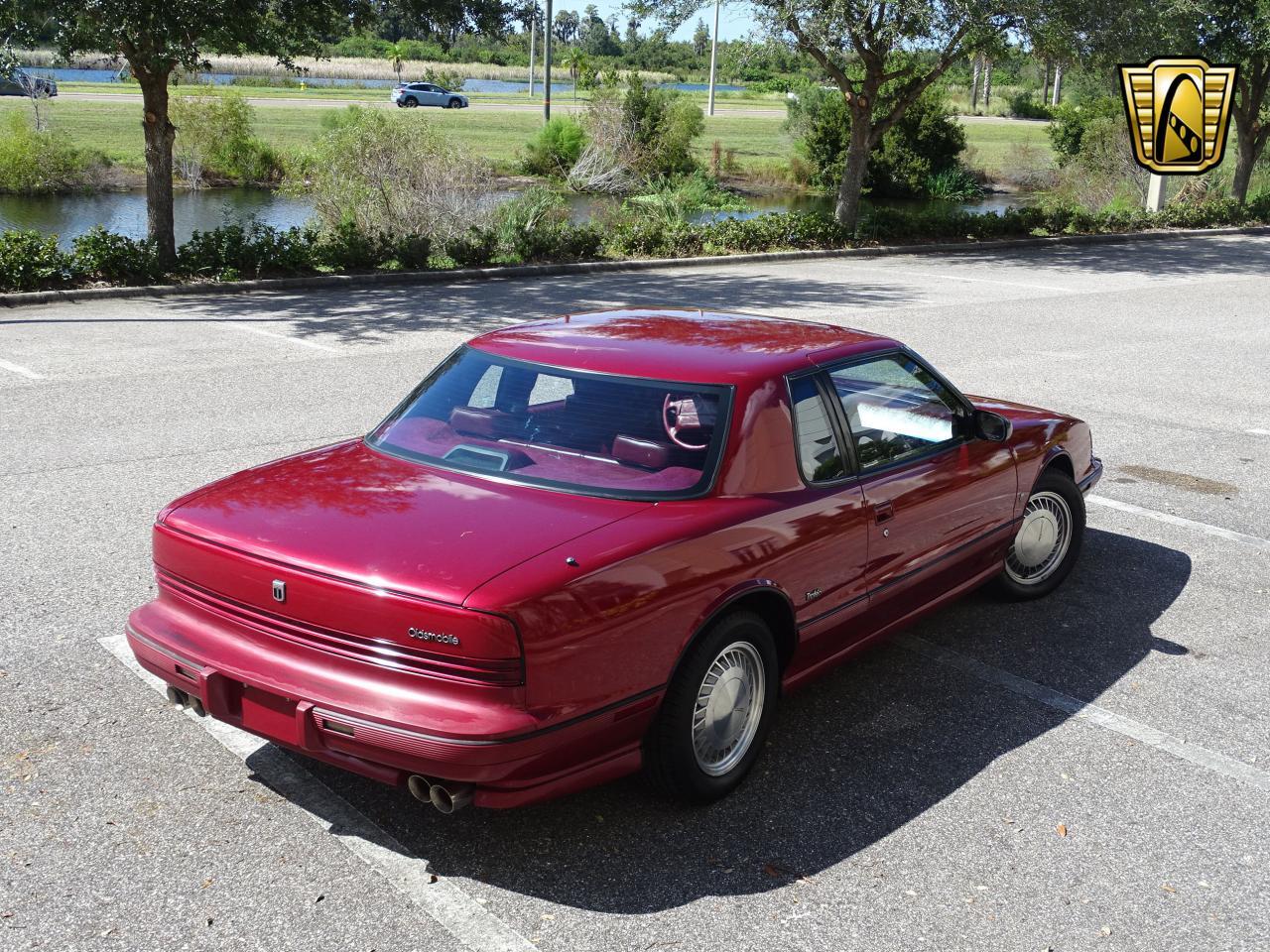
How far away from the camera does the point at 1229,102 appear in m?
29.9

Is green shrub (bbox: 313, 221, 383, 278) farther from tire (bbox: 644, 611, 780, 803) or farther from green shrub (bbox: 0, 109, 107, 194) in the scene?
green shrub (bbox: 0, 109, 107, 194)

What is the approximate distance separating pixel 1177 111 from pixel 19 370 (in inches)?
1006

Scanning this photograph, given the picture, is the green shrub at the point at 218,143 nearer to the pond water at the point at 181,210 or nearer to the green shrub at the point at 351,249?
the pond water at the point at 181,210

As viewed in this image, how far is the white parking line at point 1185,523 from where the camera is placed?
284 inches

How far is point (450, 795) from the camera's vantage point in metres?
3.49

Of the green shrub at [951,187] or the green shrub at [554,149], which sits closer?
the green shrub at [554,149]

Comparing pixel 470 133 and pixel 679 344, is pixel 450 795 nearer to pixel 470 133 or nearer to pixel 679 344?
pixel 679 344

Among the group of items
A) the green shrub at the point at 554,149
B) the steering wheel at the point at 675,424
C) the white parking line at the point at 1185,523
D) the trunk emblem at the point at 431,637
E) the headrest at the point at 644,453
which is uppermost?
the green shrub at the point at 554,149

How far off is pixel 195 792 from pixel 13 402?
680 centimetres

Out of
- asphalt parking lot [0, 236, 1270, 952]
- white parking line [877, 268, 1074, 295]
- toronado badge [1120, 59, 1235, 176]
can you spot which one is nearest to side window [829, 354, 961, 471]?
asphalt parking lot [0, 236, 1270, 952]

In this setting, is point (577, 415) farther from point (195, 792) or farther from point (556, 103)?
point (556, 103)

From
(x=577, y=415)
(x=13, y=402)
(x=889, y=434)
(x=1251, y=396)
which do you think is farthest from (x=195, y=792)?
(x=1251, y=396)

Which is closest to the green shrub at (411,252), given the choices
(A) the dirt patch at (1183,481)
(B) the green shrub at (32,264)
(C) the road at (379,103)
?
(B) the green shrub at (32,264)

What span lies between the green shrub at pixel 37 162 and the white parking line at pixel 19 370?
26.3 meters
